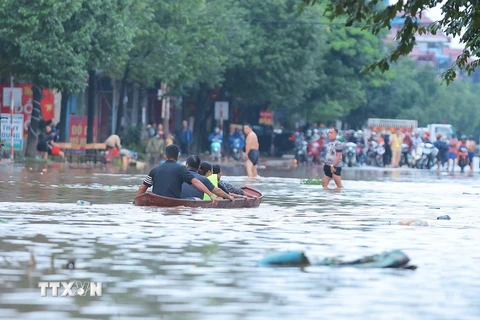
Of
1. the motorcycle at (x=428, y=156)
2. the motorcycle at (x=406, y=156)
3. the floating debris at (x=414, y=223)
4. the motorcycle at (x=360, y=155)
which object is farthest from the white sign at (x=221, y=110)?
the floating debris at (x=414, y=223)

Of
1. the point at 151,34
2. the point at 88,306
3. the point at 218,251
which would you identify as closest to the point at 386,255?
the point at 218,251

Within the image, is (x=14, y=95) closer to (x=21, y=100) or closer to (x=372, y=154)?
(x=21, y=100)

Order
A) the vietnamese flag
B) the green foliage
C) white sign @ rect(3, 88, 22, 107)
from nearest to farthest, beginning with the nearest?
white sign @ rect(3, 88, 22, 107), the green foliage, the vietnamese flag

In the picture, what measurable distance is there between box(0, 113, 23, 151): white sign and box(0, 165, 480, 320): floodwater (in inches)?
866

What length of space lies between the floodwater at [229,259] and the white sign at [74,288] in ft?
0.38

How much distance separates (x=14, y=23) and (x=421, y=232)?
90.7 ft

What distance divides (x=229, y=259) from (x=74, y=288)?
2985 millimetres

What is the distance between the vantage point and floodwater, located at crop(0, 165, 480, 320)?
10375mm

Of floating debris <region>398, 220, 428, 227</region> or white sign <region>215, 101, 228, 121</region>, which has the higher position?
white sign <region>215, 101, 228, 121</region>

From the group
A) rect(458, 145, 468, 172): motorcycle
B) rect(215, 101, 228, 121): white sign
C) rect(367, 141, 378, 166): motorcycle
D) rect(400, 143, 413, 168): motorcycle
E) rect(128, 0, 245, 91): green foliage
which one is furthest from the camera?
rect(215, 101, 228, 121): white sign

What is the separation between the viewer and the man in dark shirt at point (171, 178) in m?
21.3

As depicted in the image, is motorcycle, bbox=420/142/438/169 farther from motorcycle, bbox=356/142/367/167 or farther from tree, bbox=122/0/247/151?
tree, bbox=122/0/247/151

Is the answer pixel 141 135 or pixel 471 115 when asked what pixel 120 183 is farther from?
pixel 471 115

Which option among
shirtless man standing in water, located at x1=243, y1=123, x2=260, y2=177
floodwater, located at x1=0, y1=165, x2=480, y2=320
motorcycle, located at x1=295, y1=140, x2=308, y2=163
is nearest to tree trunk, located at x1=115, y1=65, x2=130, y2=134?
motorcycle, located at x1=295, y1=140, x2=308, y2=163
